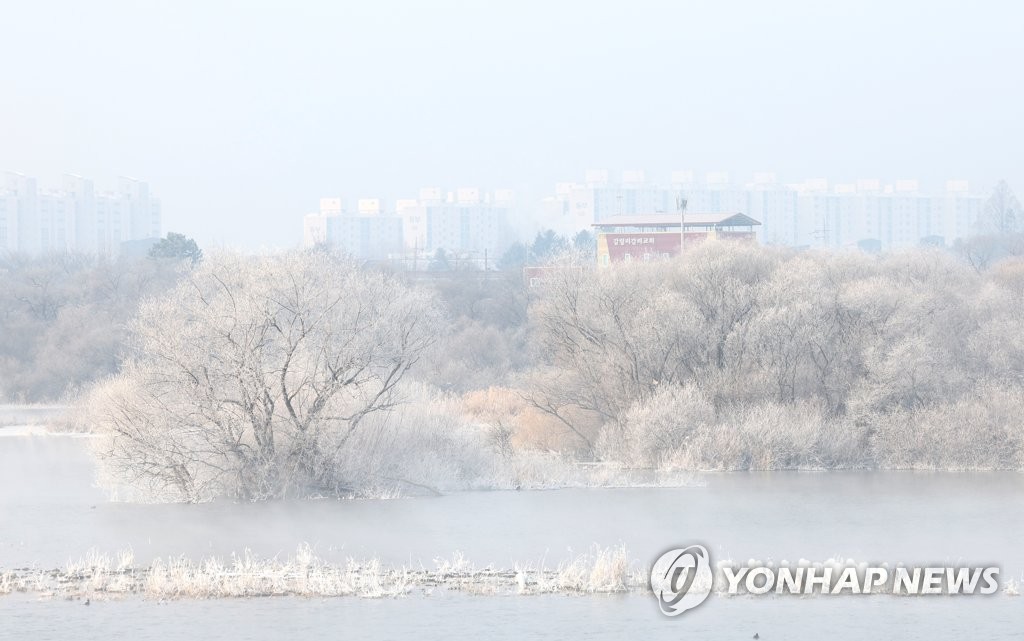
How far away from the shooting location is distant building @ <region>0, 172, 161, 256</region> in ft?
586

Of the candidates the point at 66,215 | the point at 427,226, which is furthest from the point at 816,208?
the point at 66,215

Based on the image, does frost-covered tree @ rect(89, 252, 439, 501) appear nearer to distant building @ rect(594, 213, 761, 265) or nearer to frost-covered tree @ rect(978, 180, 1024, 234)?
distant building @ rect(594, 213, 761, 265)

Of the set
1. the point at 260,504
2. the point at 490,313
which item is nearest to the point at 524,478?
the point at 260,504

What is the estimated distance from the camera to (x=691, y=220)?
225 feet

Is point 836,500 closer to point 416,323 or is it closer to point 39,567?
point 416,323

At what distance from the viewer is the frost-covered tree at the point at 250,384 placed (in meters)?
27.3

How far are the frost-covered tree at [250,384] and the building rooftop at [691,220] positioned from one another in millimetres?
38077

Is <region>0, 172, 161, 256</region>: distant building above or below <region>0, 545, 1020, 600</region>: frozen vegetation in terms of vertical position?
above

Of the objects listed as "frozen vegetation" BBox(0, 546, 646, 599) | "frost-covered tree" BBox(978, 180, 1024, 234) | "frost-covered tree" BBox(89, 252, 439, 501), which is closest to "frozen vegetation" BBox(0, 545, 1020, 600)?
"frozen vegetation" BBox(0, 546, 646, 599)

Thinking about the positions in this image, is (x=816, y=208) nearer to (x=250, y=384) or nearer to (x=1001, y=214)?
(x=1001, y=214)

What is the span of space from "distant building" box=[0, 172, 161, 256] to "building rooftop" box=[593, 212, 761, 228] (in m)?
115

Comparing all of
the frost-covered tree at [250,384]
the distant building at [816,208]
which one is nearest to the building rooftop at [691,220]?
the frost-covered tree at [250,384]

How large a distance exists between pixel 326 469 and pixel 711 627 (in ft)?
43.0

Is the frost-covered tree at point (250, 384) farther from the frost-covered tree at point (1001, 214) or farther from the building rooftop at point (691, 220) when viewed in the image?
the frost-covered tree at point (1001, 214)
